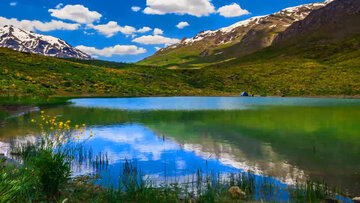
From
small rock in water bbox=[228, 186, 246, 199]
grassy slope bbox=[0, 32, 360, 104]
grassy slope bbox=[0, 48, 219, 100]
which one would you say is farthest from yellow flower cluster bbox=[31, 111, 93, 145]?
grassy slope bbox=[0, 32, 360, 104]

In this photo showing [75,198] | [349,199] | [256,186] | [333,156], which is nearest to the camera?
[75,198]

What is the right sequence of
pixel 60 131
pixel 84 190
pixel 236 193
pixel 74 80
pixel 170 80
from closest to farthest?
1. pixel 84 190
2. pixel 236 193
3. pixel 60 131
4. pixel 74 80
5. pixel 170 80

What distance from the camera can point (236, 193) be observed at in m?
10.4

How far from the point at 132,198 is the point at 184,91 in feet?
365

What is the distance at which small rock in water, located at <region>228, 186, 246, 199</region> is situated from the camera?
33.8 feet

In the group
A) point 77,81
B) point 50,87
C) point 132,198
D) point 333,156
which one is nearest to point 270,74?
point 77,81

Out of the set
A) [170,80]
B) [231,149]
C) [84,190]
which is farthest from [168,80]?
[84,190]

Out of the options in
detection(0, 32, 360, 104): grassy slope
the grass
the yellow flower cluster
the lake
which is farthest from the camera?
detection(0, 32, 360, 104): grassy slope

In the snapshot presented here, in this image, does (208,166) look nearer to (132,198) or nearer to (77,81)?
(132,198)

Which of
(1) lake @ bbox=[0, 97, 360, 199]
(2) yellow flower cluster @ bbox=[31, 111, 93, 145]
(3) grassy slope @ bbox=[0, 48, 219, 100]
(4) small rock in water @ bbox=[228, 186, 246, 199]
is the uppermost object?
(3) grassy slope @ bbox=[0, 48, 219, 100]

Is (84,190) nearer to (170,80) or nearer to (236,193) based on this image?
(236,193)

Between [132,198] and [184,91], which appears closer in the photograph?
[132,198]

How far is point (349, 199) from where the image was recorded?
1046 centimetres

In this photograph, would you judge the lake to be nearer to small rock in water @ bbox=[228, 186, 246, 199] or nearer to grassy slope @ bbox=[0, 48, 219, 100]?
small rock in water @ bbox=[228, 186, 246, 199]
